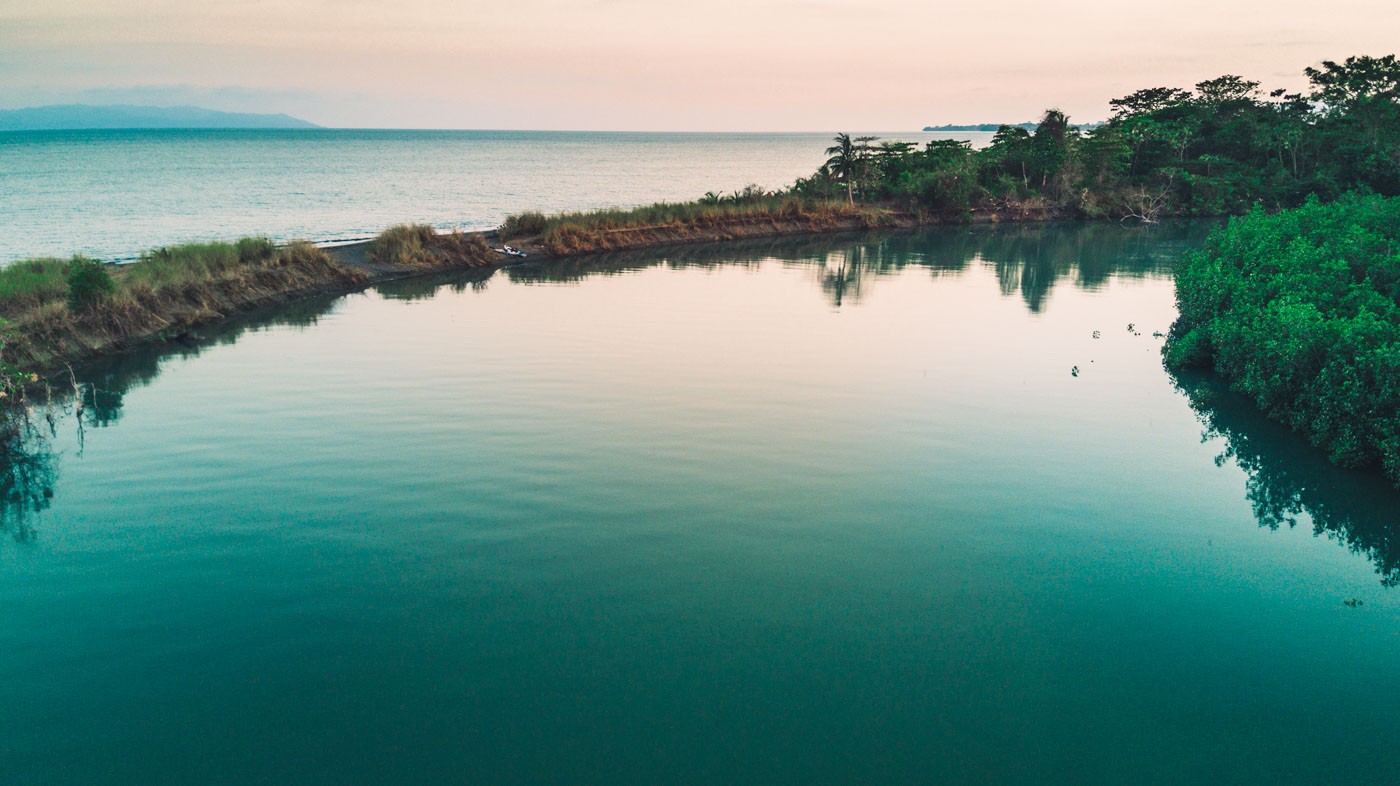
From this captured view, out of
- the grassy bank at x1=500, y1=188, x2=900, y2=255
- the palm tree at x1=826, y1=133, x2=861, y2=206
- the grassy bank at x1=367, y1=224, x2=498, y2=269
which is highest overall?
the palm tree at x1=826, y1=133, x2=861, y2=206

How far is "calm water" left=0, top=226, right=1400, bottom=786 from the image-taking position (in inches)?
348

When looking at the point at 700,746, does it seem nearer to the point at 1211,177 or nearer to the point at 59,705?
the point at 59,705

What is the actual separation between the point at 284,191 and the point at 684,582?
86.7 metres

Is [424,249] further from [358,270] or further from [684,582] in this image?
[684,582]

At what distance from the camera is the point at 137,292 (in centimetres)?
2739

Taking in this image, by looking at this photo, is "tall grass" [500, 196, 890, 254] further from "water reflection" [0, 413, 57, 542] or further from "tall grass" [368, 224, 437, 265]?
"water reflection" [0, 413, 57, 542]

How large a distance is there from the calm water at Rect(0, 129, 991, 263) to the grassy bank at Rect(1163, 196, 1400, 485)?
46.3 metres

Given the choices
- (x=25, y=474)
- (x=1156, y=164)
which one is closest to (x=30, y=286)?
(x=25, y=474)

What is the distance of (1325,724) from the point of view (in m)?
9.26

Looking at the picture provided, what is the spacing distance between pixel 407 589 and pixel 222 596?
2436 mm

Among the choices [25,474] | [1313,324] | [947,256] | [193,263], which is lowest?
[25,474]

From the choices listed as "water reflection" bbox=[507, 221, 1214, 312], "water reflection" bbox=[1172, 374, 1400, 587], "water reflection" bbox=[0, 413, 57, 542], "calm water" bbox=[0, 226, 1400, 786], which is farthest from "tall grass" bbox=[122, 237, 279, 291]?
"water reflection" bbox=[1172, 374, 1400, 587]

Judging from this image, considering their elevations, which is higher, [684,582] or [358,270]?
[358,270]

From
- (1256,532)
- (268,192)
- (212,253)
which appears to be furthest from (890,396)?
(268,192)
